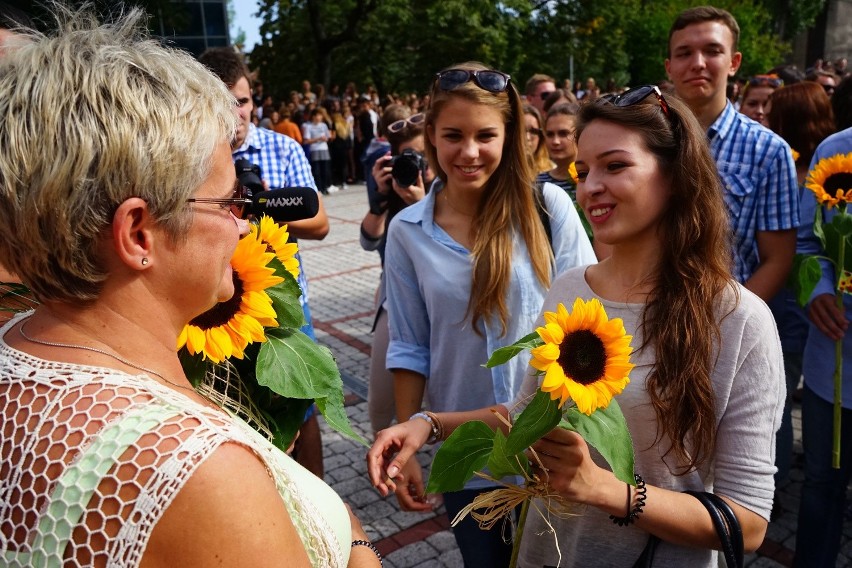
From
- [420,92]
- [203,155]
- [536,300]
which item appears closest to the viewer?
[203,155]

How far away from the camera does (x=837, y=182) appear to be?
2596 millimetres

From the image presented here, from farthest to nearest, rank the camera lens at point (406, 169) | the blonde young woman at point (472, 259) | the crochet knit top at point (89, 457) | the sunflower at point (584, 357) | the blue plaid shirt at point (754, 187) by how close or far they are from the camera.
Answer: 1. the camera lens at point (406, 169)
2. the blue plaid shirt at point (754, 187)
3. the blonde young woman at point (472, 259)
4. the sunflower at point (584, 357)
5. the crochet knit top at point (89, 457)

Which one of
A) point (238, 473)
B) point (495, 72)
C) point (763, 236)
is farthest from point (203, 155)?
point (763, 236)

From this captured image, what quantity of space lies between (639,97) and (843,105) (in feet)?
9.85

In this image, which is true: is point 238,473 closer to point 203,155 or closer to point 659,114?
point 203,155

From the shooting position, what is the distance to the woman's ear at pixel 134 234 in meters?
1.00

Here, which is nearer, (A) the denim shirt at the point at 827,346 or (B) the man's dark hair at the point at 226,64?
(A) the denim shirt at the point at 827,346

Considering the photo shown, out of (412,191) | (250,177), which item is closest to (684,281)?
(250,177)

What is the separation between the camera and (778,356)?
1.60m

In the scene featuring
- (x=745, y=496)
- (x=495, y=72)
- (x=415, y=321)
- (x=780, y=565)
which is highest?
(x=495, y=72)

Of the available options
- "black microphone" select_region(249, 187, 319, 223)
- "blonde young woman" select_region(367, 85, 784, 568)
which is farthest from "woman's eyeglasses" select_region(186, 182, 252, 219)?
"blonde young woman" select_region(367, 85, 784, 568)

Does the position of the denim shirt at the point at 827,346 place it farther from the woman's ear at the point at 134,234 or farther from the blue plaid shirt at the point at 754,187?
the woman's ear at the point at 134,234

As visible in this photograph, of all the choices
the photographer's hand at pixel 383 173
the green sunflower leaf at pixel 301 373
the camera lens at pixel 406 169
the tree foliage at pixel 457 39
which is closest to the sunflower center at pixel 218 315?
the green sunflower leaf at pixel 301 373

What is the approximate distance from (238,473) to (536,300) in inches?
61.7
